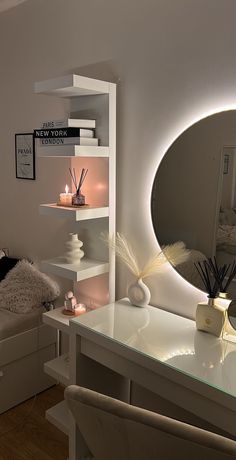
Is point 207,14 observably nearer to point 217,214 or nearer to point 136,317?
point 217,214

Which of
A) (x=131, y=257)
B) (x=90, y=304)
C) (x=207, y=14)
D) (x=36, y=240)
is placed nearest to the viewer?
(x=207, y=14)

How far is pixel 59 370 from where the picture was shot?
2008mm

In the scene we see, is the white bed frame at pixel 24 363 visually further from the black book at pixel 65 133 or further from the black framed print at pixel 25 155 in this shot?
the black book at pixel 65 133

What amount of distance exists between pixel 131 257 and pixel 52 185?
2.66 ft

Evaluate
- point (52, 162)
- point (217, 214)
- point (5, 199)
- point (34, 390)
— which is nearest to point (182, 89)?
point (217, 214)

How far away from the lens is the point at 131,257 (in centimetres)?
192

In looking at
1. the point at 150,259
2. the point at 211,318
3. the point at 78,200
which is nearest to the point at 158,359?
the point at 211,318

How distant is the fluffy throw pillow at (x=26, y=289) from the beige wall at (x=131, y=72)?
0.17 metres

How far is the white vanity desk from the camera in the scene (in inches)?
49.2

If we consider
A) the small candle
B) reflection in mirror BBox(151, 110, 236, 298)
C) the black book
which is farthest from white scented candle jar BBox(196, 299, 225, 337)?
the black book

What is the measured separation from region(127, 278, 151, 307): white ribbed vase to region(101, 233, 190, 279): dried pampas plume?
0.13 ft

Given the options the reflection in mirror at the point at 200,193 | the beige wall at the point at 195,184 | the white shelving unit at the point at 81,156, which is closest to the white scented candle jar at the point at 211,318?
the reflection in mirror at the point at 200,193

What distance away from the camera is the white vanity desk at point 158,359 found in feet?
4.10

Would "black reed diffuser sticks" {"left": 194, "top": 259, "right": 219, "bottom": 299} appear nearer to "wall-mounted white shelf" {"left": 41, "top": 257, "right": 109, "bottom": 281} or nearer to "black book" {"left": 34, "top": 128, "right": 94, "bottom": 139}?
"wall-mounted white shelf" {"left": 41, "top": 257, "right": 109, "bottom": 281}
